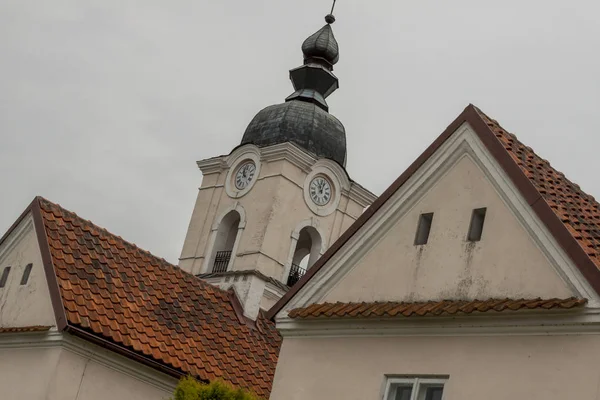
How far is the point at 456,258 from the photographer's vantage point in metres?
14.2

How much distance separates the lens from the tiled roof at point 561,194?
13.1 metres

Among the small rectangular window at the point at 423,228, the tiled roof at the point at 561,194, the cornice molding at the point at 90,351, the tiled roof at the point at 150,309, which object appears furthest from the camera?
the tiled roof at the point at 150,309

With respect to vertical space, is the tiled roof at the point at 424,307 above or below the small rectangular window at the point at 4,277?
below

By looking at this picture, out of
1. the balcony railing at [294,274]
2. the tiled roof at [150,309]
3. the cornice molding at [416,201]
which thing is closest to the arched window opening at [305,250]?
the balcony railing at [294,274]

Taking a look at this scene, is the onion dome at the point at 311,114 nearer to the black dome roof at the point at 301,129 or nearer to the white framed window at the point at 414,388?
the black dome roof at the point at 301,129

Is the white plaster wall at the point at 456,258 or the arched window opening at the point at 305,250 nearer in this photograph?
the white plaster wall at the point at 456,258

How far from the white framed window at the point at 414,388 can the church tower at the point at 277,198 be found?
20.6 metres

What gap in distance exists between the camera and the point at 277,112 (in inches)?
1527

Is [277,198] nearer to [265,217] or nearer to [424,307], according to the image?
[265,217]

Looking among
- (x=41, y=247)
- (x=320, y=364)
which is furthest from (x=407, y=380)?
(x=41, y=247)

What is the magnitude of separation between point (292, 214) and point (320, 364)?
2164 centimetres

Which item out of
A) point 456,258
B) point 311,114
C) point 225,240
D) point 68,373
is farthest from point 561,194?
point 311,114

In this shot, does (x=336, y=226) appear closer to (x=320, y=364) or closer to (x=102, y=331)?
(x=102, y=331)

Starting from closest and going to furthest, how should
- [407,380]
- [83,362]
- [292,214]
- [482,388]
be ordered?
[482,388]
[407,380]
[83,362]
[292,214]
